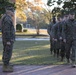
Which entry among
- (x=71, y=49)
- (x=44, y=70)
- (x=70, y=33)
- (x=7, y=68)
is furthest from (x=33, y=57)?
(x=7, y=68)

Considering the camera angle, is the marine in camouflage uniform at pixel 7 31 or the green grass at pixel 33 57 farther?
the green grass at pixel 33 57

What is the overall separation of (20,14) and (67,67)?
37.7 meters

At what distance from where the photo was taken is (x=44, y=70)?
11172 millimetres

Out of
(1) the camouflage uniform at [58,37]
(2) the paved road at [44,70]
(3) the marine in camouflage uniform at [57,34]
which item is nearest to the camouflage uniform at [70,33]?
(2) the paved road at [44,70]

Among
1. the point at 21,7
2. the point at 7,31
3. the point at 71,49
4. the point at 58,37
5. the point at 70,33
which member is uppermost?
the point at 21,7

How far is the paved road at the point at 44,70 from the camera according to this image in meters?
10.6

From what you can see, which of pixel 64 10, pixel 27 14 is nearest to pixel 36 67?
pixel 64 10

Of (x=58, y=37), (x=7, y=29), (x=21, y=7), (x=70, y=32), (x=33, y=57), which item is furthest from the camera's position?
(x=21, y=7)

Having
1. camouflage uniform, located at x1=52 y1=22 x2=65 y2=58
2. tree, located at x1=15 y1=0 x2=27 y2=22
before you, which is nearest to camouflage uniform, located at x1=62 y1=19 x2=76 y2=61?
camouflage uniform, located at x1=52 y1=22 x2=65 y2=58

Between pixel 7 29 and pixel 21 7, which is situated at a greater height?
pixel 21 7

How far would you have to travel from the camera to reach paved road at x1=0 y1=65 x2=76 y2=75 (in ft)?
34.7

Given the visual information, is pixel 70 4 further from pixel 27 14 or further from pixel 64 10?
pixel 27 14

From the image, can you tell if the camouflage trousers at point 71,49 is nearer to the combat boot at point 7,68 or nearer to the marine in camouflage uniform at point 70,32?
the marine in camouflage uniform at point 70,32

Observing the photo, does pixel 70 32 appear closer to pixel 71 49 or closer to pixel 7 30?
pixel 71 49
